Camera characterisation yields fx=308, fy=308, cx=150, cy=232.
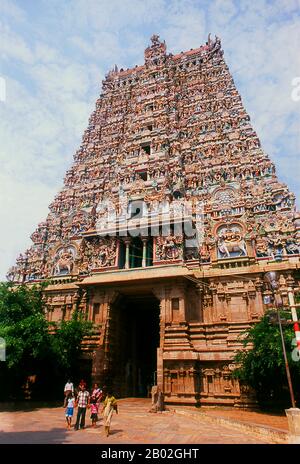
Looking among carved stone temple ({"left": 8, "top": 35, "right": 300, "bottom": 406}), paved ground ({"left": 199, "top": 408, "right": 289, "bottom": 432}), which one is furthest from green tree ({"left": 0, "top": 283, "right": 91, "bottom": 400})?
paved ground ({"left": 199, "top": 408, "right": 289, "bottom": 432})

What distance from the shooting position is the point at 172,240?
2131 centimetres

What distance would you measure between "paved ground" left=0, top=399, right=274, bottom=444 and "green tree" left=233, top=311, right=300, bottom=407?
3.63m

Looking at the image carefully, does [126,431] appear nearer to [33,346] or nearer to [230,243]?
[33,346]

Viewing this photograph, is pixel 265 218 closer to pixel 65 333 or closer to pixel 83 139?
pixel 65 333

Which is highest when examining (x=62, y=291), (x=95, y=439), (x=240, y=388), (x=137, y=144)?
(x=137, y=144)

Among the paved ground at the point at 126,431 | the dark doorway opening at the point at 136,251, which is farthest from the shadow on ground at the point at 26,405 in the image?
the dark doorway opening at the point at 136,251

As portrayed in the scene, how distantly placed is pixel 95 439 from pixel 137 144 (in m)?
24.2

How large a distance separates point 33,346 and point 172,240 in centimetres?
1072

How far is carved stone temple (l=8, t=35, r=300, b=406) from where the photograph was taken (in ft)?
58.7

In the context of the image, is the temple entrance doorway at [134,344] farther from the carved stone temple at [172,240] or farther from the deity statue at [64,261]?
the deity statue at [64,261]

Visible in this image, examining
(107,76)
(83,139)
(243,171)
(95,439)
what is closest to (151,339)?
(243,171)

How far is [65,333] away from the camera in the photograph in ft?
60.4

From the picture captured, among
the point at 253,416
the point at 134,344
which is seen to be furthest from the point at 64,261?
the point at 253,416

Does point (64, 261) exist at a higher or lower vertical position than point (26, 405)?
higher
